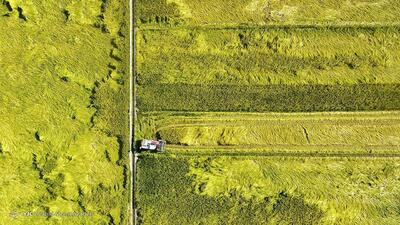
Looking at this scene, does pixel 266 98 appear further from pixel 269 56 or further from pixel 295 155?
pixel 295 155

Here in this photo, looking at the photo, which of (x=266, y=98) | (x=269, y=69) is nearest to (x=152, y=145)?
(x=266, y=98)

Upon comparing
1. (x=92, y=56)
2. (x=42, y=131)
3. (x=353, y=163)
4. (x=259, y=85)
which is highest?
(x=92, y=56)

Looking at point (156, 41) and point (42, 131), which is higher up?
point (156, 41)

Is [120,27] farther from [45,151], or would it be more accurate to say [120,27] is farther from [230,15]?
[45,151]

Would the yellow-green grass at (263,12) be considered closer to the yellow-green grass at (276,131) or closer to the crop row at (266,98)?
the crop row at (266,98)

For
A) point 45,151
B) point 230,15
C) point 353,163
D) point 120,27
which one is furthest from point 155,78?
point 353,163

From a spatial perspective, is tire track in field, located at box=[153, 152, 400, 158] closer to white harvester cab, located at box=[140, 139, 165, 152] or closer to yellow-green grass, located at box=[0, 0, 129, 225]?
white harvester cab, located at box=[140, 139, 165, 152]

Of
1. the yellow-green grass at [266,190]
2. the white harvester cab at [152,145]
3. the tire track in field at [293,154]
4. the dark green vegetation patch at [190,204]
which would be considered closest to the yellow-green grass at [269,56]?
the white harvester cab at [152,145]
